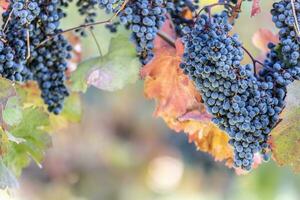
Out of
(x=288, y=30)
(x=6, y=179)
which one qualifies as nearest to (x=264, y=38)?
(x=288, y=30)

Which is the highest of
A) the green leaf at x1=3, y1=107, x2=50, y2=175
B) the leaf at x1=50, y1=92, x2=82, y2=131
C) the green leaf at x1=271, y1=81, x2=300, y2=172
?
the green leaf at x1=271, y1=81, x2=300, y2=172

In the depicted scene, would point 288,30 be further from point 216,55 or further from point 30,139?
point 30,139

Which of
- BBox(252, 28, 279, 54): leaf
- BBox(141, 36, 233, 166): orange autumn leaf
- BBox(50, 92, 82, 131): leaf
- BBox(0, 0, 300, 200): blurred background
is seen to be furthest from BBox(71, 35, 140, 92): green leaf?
BBox(0, 0, 300, 200): blurred background

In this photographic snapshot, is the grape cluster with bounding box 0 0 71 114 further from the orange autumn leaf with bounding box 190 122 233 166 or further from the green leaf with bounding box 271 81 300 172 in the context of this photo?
the green leaf with bounding box 271 81 300 172

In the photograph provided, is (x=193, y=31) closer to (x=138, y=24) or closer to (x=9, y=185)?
(x=138, y=24)

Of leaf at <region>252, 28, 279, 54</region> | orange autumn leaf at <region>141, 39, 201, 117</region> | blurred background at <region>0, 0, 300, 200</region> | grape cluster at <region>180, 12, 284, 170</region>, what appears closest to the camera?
grape cluster at <region>180, 12, 284, 170</region>
